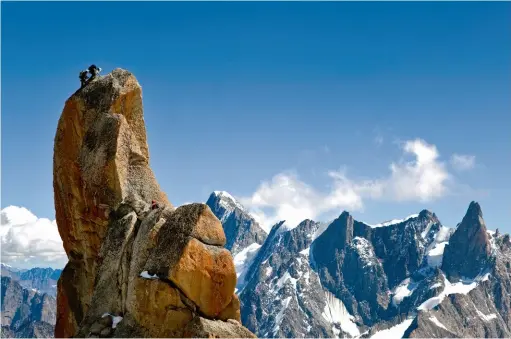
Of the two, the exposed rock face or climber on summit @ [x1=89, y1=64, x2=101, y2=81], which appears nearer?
the exposed rock face

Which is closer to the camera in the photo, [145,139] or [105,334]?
[105,334]

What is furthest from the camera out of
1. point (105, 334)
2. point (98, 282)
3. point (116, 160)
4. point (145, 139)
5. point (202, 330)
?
point (145, 139)

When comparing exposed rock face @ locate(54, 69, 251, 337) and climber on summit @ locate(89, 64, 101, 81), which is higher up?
climber on summit @ locate(89, 64, 101, 81)

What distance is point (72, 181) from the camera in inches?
1527

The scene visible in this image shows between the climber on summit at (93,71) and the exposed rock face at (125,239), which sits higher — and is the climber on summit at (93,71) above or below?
above

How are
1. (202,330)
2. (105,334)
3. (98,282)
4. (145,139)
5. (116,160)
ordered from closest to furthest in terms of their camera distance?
(202,330) < (105,334) < (98,282) < (116,160) < (145,139)

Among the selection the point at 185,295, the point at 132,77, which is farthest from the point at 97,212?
the point at 185,295

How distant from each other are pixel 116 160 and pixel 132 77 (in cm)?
587

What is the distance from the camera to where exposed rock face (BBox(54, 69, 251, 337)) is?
28484 mm

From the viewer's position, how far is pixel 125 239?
32.6m

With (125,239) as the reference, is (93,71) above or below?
above

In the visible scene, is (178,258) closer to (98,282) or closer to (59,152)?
(98,282)

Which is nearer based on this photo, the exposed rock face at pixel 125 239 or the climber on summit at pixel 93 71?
the exposed rock face at pixel 125 239

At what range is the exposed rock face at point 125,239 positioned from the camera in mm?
28484
